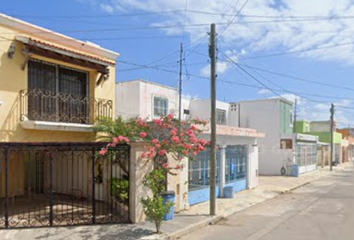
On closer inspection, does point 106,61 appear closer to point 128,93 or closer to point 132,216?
point 132,216

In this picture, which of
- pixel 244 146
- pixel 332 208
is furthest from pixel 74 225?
pixel 244 146

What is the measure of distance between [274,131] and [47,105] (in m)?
23.0

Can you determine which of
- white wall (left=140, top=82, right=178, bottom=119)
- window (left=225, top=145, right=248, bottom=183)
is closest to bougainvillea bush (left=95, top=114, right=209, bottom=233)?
window (left=225, top=145, right=248, bottom=183)

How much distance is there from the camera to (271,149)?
1233 inches

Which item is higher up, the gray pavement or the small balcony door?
the small balcony door

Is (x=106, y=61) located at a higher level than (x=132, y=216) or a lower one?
higher

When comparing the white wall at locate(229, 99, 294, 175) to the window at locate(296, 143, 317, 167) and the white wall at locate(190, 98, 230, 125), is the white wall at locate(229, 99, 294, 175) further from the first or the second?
the white wall at locate(190, 98, 230, 125)

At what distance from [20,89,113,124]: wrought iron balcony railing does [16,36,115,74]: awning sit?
1.25 metres

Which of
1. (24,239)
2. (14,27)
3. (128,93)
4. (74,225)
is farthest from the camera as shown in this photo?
(128,93)

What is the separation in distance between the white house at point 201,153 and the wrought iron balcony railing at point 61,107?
403cm

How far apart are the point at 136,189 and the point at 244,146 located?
10.8m

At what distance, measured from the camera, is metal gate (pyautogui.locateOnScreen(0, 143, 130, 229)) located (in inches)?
418

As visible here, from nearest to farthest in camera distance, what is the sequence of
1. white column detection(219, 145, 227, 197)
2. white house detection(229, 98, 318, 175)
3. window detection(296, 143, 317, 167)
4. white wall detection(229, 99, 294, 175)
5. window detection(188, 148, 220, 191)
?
window detection(188, 148, 220, 191), white column detection(219, 145, 227, 197), white house detection(229, 98, 318, 175), white wall detection(229, 99, 294, 175), window detection(296, 143, 317, 167)

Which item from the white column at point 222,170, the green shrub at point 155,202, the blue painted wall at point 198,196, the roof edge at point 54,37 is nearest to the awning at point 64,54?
the roof edge at point 54,37
